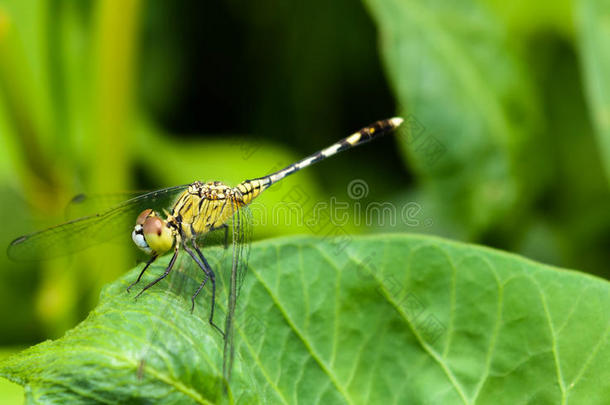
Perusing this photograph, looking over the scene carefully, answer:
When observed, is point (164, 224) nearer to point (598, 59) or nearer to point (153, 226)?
point (153, 226)

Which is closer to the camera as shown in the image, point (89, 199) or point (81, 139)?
point (89, 199)

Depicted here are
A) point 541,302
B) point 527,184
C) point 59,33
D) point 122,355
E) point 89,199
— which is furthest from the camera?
point 59,33

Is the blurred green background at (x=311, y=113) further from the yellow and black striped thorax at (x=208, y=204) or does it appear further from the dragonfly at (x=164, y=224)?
the yellow and black striped thorax at (x=208, y=204)

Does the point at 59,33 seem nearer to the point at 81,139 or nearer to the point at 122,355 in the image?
the point at 81,139

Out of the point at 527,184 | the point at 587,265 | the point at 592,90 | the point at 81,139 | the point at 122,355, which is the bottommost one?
the point at 587,265

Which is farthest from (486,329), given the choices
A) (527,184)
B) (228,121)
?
(228,121)

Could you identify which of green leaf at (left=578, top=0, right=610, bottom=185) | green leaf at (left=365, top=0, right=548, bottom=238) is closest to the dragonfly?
green leaf at (left=365, top=0, right=548, bottom=238)

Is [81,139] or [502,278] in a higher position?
[81,139]

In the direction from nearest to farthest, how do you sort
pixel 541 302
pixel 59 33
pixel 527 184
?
pixel 541 302, pixel 527 184, pixel 59 33
